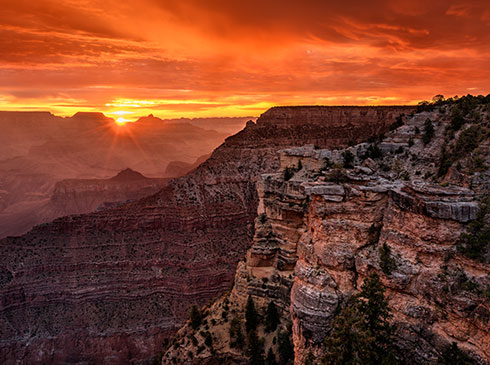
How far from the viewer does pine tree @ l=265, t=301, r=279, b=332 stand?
27.4m

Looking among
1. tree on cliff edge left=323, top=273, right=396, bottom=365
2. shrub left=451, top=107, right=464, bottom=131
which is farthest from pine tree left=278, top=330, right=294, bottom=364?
shrub left=451, top=107, right=464, bottom=131

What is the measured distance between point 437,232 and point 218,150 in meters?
60.4

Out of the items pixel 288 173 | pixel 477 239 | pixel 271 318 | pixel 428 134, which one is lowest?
pixel 271 318

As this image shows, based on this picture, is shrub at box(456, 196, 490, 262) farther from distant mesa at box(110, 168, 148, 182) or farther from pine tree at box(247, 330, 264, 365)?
distant mesa at box(110, 168, 148, 182)

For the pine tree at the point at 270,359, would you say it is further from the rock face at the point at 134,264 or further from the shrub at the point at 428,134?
the rock face at the point at 134,264

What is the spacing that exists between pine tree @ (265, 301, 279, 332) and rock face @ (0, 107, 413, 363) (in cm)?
2528

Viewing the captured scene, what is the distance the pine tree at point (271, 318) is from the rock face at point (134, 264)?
25.3 m

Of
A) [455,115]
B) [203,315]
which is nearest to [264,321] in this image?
[203,315]

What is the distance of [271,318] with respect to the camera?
27406 millimetres

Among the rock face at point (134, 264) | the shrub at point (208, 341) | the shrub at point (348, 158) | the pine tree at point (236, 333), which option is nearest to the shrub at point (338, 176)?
the shrub at point (348, 158)

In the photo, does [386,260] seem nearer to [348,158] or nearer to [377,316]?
[377,316]

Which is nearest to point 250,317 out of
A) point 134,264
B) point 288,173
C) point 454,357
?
point 288,173

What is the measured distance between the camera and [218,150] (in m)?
72.9

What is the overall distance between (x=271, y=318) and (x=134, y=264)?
112 ft
